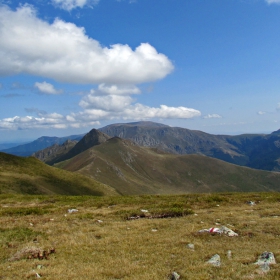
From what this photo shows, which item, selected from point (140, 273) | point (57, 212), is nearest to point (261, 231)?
point (140, 273)

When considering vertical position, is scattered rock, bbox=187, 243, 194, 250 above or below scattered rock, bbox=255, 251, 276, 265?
below

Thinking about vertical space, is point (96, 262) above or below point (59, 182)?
above

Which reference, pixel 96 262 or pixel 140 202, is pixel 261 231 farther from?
pixel 140 202

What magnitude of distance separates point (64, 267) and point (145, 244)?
4830 millimetres

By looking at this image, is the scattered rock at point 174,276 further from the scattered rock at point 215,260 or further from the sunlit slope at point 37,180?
the sunlit slope at point 37,180

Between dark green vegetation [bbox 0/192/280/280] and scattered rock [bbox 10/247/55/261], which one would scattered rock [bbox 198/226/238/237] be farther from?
scattered rock [bbox 10/247/55/261]

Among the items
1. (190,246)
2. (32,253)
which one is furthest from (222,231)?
(32,253)

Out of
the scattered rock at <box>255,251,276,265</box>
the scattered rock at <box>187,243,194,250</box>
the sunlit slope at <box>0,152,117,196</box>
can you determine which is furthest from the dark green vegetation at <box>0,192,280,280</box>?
the sunlit slope at <box>0,152,117,196</box>

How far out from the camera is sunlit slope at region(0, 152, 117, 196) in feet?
242

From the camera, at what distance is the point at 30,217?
22.1 m

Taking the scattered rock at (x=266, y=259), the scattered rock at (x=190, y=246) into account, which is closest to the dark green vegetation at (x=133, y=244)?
the scattered rock at (x=190, y=246)

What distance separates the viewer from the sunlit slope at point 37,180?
7375 cm

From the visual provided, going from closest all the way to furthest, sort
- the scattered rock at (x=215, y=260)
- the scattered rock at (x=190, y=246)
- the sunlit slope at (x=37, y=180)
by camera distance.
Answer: the scattered rock at (x=215, y=260)
the scattered rock at (x=190, y=246)
the sunlit slope at (x=37, y=180)

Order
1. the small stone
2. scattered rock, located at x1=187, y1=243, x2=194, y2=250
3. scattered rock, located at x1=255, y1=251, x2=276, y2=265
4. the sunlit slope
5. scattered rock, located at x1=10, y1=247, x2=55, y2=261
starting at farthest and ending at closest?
the sunlit slope
scattered rock, located at x1=187, y1=243, x2=194, y2=250
scattered rock, located at x1=10, y1=247, x2=55, y2=261
scattered rock, located at x1=255, y1=251, x2=276, y2=265
the small stone
